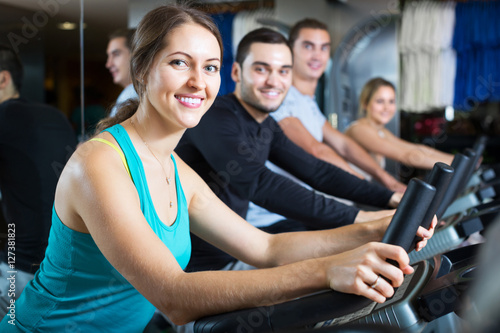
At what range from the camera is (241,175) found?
6.65 ft

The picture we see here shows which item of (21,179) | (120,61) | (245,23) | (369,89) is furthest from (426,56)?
(21,179)

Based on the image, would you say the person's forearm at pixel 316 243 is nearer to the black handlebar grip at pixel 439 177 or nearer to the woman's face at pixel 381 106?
the black handlebar grip at pixel 439 177

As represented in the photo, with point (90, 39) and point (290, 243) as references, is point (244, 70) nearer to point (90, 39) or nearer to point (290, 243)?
point (90, 39)

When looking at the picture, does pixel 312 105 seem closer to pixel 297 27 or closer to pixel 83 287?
pixel 297 27

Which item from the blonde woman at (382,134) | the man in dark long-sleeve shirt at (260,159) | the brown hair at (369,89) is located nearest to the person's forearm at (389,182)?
the blonde woman at (382,134)

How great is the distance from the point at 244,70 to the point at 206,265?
100 cm

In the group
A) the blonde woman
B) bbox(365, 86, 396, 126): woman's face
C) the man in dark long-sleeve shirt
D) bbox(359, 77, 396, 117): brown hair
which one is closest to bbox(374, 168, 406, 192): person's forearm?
the blonde woman

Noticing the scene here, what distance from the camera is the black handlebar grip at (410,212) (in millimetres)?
927

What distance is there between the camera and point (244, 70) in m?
2.55

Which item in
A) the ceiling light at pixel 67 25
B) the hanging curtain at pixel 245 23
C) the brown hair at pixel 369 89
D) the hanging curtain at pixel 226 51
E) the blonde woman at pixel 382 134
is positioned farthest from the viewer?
the brown hair at pixel 369 89

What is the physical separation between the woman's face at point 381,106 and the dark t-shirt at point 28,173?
330 centimetres

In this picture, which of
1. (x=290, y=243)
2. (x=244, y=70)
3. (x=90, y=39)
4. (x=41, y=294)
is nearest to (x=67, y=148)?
(x=90, y=39)

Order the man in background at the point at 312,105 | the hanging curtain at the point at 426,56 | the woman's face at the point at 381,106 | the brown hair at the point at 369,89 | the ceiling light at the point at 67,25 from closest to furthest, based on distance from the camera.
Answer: the ceiling light at the point at 67,25
the man in background at the point at 312,105
the woman's face at the point at 381,106
the brown hair at the point at 369,89
the hanging curtain at the point at 426,56

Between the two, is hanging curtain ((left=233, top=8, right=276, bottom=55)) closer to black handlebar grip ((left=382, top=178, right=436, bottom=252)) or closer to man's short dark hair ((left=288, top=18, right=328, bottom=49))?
man's short dark hair ((left=288, top=18, right=328, bottom=49))
